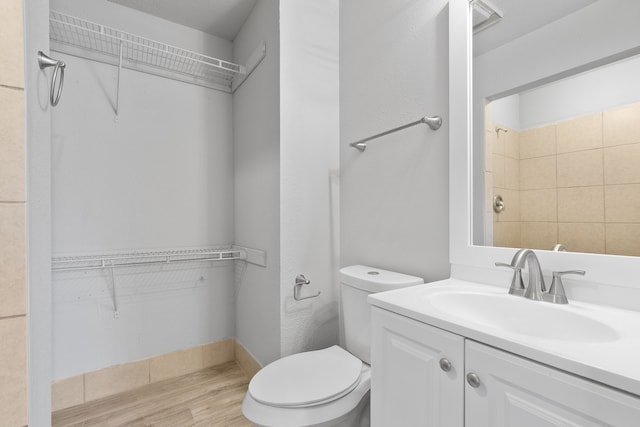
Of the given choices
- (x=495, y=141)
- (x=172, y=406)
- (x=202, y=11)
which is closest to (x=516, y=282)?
(x=495, y=141)

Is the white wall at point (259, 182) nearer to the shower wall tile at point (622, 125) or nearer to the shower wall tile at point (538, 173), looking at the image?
the shower wall tile at point (538, 173)

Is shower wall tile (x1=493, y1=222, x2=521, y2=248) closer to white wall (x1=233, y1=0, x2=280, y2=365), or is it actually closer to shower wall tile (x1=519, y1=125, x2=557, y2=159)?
shower wall tile (x1=519, y1=125, x2=557, y2=159)

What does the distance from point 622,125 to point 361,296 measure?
101cm

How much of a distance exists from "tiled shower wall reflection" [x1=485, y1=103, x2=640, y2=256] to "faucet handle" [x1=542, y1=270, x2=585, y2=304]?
9 cm

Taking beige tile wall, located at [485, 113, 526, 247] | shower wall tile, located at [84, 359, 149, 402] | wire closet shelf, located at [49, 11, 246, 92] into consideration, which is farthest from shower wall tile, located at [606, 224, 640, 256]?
shower wall tile, located at [84, 359, 149, 402]

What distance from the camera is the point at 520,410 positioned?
0.56 metres

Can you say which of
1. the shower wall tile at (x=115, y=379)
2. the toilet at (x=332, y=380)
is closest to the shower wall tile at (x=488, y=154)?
the toilet at (x=332, y=380)

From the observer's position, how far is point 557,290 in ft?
2.62

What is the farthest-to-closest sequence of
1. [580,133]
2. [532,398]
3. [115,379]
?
1. [115,379]
2. [580,133]
3. [532,398]

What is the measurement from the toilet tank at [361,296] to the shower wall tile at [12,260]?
1087 millimetres

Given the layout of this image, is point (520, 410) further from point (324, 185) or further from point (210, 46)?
point (210, 46)

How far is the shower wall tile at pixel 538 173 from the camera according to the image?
91 cm

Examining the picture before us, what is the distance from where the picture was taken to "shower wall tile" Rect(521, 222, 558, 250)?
88cm

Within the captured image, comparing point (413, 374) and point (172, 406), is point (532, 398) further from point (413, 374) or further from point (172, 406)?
point (172, 406)
